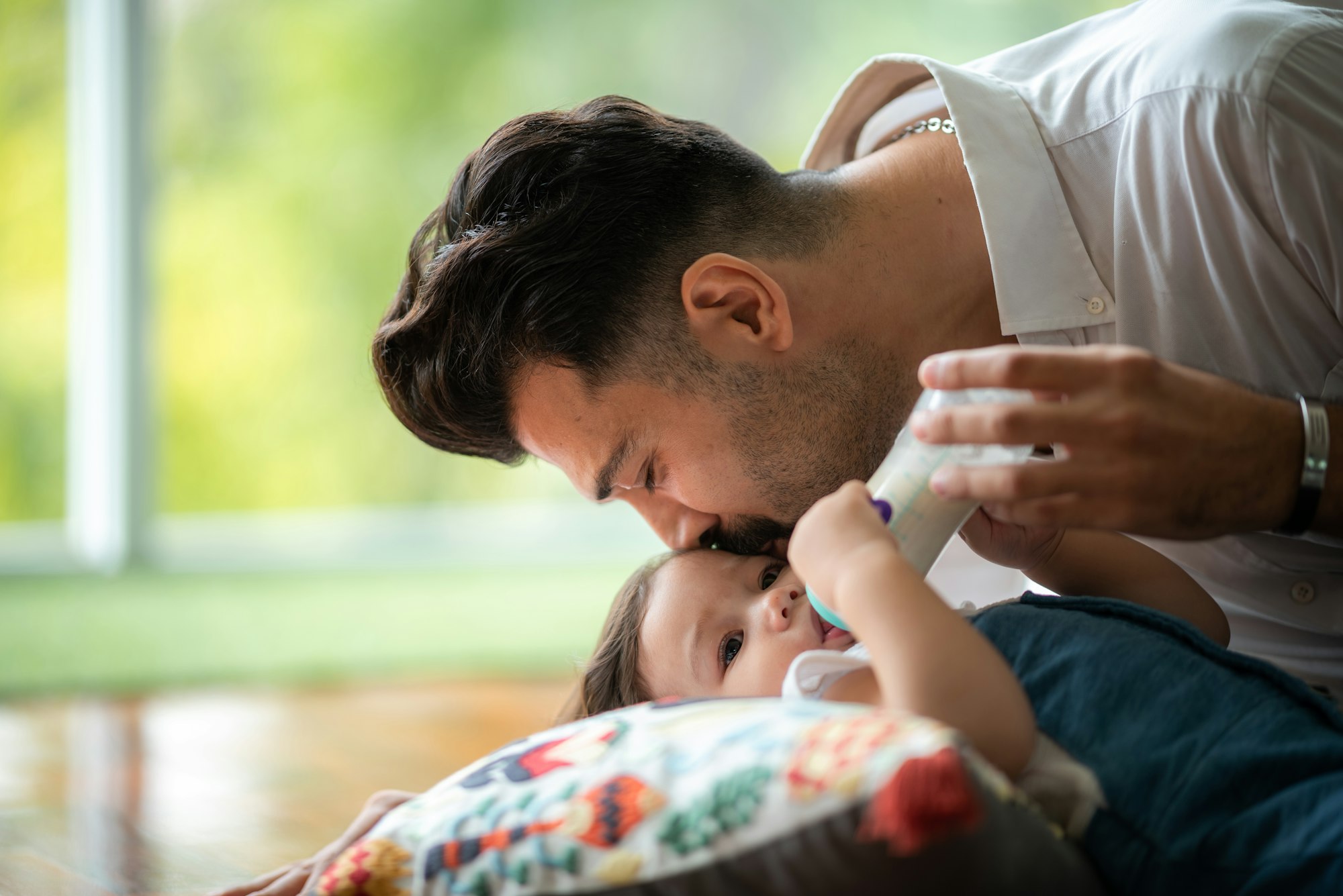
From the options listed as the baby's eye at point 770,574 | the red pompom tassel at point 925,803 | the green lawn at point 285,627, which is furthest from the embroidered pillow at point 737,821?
the green lawn at point 285,627

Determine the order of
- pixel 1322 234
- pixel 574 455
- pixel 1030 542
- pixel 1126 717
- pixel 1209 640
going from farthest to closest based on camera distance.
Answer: pixel 574 455 < pixel 1030 542 < pixel 1322 234 < pixel 1209 640 < pixel 1126 717

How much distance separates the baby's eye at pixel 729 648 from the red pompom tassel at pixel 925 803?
2.12ft

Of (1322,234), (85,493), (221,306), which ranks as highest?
(1322,234)

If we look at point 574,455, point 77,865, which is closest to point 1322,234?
point 574,455

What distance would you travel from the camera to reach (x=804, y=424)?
1.51 m

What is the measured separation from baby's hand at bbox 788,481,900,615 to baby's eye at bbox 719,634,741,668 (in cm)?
35

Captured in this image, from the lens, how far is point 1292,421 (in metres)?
1.05

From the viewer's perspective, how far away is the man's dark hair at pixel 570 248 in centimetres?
146

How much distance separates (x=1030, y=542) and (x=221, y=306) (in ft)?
10.7

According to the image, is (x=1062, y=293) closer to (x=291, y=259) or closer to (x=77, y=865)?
(x=77, y=865)

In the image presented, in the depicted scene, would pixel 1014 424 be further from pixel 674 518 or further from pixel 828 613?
pixel 674 518

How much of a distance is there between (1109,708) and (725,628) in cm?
50

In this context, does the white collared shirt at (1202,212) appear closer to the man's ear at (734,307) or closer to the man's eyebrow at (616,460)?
the man's ear at (734,307)

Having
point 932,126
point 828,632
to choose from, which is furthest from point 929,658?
point 932,126
